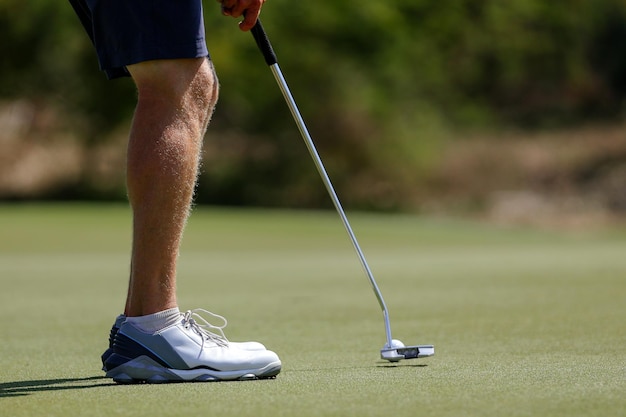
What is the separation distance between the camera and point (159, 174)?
2.63m

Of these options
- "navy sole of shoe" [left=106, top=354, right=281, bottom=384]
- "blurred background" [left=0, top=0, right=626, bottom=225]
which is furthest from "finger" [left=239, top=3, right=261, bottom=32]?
"blurred background" [left=0, top=0, right=626, bottom=225]

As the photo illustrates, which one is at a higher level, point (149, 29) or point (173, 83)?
point (149, 29)

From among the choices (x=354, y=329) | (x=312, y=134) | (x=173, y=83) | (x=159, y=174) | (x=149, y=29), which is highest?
(x=312, y=134)

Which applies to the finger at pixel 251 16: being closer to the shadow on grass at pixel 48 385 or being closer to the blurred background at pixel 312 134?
the shadow on grass at pixel 48 385

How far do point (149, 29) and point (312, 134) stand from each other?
21923 millimetres

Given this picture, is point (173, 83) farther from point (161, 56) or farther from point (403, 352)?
point (403, 352)

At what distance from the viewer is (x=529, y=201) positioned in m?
23.6

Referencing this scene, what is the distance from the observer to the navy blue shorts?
8.62ft

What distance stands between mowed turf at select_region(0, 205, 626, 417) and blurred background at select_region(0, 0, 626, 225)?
1344 centimetres

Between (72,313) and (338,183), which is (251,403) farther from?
(338,183)

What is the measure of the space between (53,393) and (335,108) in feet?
73.6

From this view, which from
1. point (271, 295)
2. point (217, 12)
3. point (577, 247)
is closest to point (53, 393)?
point (271, 295)

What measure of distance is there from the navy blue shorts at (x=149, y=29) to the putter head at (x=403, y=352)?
2.82 ft

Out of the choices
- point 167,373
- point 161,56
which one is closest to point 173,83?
point 161,56
